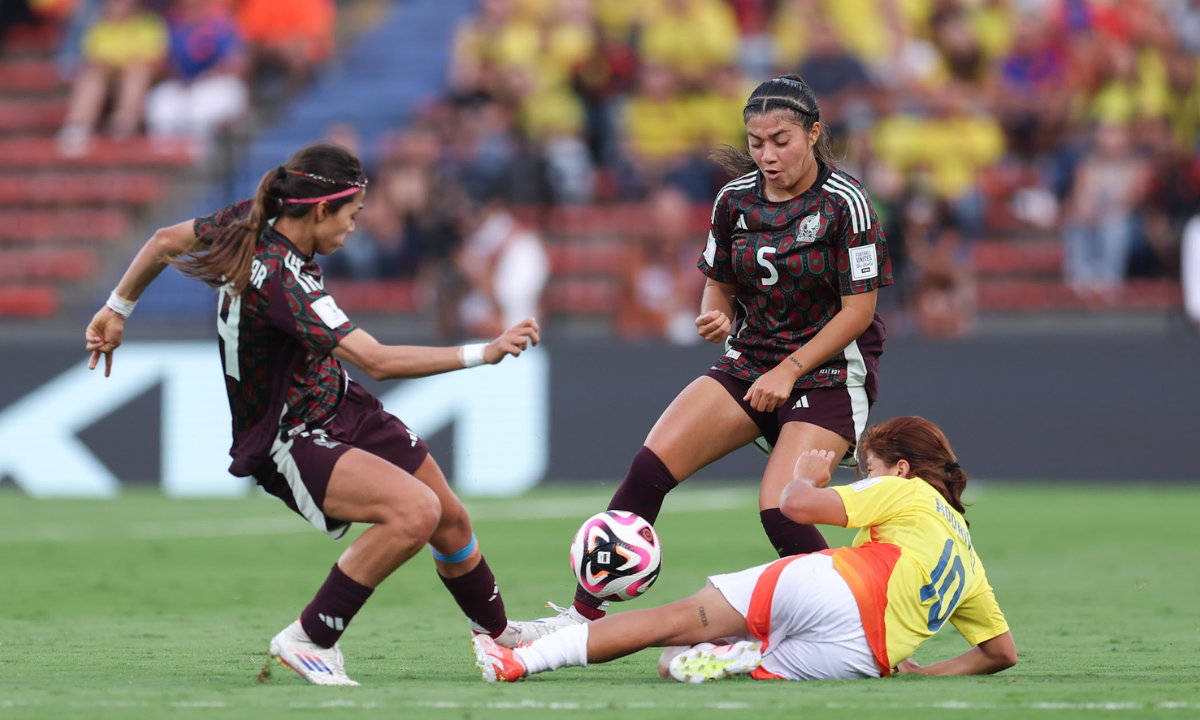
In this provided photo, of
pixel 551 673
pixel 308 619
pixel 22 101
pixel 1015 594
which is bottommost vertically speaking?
pixel 1015 594

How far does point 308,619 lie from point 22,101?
1383 centimetres

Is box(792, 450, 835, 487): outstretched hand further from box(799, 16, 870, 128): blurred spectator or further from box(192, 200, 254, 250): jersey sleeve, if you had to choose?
box(799, 16, 870, 128): blurred spectator

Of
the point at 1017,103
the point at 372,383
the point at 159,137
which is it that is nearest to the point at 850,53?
the point at 1017,103

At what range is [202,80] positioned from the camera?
662 inches

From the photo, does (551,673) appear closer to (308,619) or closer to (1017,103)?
(308,619)

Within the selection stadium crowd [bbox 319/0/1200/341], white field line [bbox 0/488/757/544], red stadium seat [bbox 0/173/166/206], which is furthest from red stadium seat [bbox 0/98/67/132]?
white field line [bbox 0/488/757/544]

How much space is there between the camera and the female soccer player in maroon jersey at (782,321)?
589 centimetres

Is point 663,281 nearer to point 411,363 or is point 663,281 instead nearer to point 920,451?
point 920,451

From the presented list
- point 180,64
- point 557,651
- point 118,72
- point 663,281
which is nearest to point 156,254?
point 557,651

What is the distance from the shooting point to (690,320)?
45.5 feet

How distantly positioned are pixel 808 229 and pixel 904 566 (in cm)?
137

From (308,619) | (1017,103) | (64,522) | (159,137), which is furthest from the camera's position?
(159,137)

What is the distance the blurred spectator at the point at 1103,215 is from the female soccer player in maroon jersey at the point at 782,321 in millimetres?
8260

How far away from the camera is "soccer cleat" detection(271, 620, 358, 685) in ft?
17.4
